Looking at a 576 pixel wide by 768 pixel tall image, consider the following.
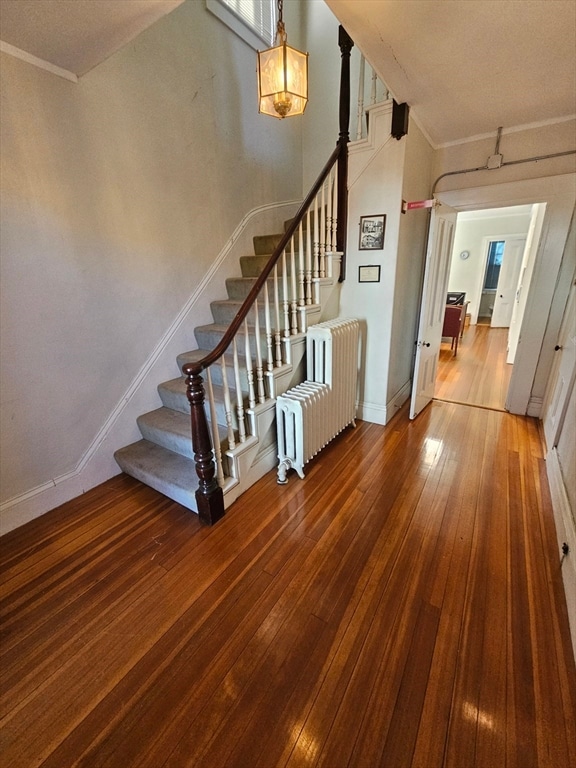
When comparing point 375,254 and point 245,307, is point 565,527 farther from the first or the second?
point 375,254

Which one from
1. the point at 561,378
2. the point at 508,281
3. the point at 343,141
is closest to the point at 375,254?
the point at 343,141

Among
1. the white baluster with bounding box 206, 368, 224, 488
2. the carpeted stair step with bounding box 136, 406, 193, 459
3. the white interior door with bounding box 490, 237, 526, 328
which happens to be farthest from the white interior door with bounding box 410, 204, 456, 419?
the white interior door with bounding box 490, 237, 526, 328

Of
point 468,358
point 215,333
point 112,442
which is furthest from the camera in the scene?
point 468,358

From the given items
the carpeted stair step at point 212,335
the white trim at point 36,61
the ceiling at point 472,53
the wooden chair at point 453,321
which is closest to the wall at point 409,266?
the ceiling at point 472,53

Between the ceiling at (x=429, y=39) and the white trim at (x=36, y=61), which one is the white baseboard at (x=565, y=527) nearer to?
the ceiling at (x=429, y=39)

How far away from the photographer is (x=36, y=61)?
1752 millimetres

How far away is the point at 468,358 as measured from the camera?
5.43m

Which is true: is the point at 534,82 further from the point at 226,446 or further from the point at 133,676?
the point at 133,676

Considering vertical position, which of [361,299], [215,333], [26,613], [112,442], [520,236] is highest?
[520,236]

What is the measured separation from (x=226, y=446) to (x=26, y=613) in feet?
4.00

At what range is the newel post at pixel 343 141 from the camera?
8.04 ft

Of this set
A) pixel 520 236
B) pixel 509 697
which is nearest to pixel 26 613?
pixel 509 697

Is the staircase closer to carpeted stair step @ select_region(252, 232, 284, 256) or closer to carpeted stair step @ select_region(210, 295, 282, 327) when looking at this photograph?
carpeted stair step @ select_region(210, 295, 282, 327)

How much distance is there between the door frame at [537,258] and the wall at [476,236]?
4974 mm
